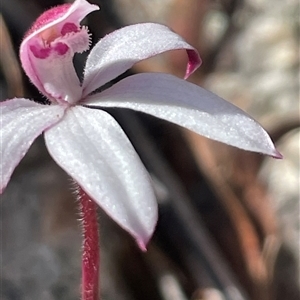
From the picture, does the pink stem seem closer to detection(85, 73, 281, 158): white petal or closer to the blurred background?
detection(85, 73, 281, 158): white petal

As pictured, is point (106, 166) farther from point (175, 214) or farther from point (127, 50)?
point (175, 214)

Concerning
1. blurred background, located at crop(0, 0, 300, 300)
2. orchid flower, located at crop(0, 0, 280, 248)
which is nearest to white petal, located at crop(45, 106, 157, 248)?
orchid flower, located at crop(0, 0, 280, 248)

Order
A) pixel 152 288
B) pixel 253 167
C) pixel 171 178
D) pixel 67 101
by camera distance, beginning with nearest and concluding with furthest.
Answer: pixel 67 101 → pixel 152 288 → pixel 171 178 → pixel 253 167

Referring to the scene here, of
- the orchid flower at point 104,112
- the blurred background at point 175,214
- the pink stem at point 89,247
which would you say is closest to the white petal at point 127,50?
the orchid flower at point 104,112

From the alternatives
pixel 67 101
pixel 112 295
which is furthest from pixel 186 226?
pixel 67 101

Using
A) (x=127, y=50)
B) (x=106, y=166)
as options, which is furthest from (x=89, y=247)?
(x=127, y=50)

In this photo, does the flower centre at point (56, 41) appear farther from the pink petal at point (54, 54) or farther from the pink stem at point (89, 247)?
the pink stem at point (89, 247)

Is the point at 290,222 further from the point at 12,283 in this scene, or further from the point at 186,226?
the point at 12,283
